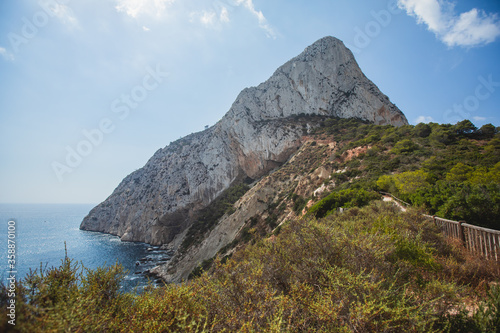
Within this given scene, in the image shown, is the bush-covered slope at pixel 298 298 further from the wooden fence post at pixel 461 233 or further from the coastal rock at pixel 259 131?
the coastal rock at pixel 259 131

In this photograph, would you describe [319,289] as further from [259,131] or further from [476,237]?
[259,131]

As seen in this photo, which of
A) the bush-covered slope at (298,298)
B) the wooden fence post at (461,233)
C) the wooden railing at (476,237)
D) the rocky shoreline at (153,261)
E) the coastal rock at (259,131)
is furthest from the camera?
the coastal rock at (259,131)

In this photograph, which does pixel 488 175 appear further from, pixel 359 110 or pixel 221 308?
pixel 359 110

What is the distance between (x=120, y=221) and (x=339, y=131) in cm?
6628

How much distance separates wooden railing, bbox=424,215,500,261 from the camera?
17.8ft

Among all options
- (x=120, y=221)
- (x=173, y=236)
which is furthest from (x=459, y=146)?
(x=120, y=221)

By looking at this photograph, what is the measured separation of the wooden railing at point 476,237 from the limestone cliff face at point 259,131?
35.9 meters

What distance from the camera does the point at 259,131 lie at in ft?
153

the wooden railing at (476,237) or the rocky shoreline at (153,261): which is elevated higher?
the wooden railing at (476,237)

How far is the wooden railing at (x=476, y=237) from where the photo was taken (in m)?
5.42

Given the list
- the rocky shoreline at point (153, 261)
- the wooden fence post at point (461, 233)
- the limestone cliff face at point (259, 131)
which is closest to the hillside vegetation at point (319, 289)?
the wooden fence post at point (461, 233)

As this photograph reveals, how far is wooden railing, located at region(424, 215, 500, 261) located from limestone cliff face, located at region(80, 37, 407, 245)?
1412 inches

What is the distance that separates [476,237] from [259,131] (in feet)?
139

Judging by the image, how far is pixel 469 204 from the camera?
722 cm
